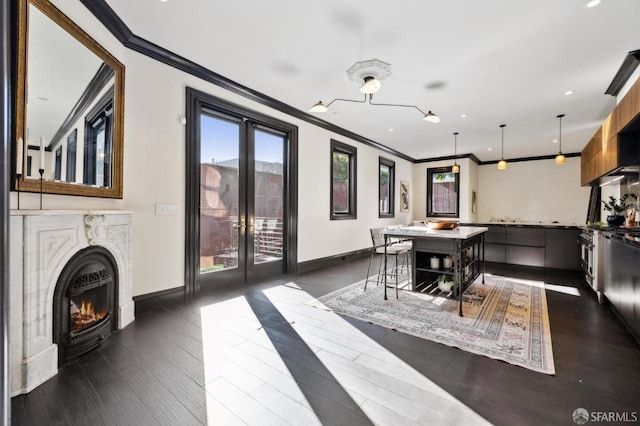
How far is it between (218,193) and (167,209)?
0.75 metres

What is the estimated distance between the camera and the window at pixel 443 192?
8991 mm

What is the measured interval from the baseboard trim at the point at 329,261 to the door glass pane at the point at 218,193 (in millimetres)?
1377

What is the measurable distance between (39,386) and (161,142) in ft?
7.68

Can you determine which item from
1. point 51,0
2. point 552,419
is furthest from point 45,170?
point 552,419

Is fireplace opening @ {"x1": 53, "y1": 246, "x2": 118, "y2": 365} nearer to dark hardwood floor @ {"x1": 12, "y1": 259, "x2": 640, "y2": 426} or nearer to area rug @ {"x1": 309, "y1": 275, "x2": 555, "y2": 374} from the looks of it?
dark hardwood floor @ {"x1": 12, "y1": 259, "x2": 640, "y2": 426}

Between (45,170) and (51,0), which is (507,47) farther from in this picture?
(45,170)

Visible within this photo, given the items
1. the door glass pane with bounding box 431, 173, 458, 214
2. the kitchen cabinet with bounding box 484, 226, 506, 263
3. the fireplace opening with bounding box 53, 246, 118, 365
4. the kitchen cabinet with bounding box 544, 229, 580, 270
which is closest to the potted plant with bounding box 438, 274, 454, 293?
the kitchen cabinet with bounding box 484, 226, 506, 263

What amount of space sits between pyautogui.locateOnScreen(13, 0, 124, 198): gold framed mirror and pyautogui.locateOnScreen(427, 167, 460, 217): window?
28.2ft

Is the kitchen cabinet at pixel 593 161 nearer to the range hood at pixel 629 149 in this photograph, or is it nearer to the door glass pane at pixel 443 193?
the range hood at pixel 629 149

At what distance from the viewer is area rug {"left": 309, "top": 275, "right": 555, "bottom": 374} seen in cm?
234

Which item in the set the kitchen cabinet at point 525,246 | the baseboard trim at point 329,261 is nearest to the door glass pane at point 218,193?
the baseboard trim at point 329,261

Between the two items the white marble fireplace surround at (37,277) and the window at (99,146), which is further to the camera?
the window at (99,146)

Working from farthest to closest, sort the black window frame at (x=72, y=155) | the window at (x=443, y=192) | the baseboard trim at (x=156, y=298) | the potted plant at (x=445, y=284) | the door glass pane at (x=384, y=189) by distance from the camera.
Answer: the window at (x=443, y=192) → the door glass pane at (x=384, y=189) → the potted plant at (x=445, y=284) → the baseboard trim at (x=156, y=298) → the black window frame at (x=72, y=155)

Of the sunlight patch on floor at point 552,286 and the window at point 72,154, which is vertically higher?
the window at point 72,154
